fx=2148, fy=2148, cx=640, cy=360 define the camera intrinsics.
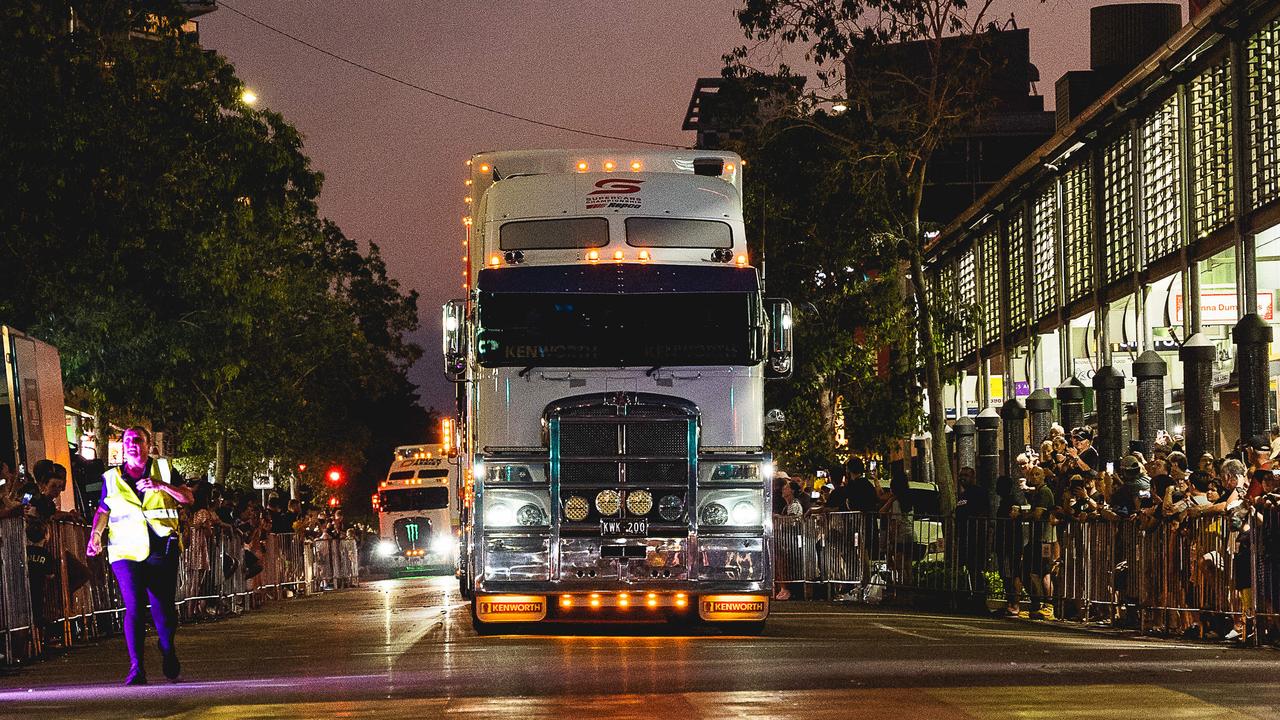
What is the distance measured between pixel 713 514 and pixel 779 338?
1.63 metres

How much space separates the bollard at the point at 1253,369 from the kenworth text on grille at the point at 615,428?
11.7 metres

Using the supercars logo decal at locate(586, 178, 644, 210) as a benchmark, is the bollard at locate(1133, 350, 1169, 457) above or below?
below

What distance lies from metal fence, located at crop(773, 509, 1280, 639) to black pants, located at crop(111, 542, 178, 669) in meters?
8.59

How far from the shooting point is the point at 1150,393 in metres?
34.1

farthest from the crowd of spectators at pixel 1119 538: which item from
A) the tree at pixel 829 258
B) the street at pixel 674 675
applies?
the tree at pixel 829 258

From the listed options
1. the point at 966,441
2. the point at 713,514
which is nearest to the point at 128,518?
the point at 713,514

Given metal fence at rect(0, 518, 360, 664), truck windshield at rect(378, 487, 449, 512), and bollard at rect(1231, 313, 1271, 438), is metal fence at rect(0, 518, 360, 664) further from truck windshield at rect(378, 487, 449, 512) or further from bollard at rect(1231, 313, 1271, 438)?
truck windshield at rect(378, 487, 449, 512)

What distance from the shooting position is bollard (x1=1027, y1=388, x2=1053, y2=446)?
145 feet

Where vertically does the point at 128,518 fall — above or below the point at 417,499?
above

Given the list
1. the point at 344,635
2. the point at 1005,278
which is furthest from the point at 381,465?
the point at 344,635

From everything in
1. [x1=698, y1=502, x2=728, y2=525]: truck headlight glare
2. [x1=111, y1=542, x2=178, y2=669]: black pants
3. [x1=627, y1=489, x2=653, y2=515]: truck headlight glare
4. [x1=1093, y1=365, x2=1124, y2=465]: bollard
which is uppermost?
[x1=1093, y1=365, x2=1124, y2=465]: bollard

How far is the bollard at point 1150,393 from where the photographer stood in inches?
1331

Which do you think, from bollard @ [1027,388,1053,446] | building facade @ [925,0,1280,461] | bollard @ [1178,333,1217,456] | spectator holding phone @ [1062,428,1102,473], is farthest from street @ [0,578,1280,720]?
bollard @ [1027,388,1053,446]

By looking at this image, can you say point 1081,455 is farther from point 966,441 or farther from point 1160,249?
point 966,441
